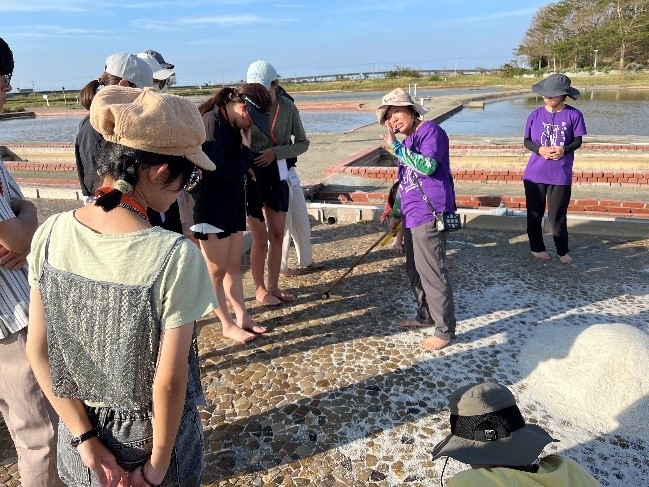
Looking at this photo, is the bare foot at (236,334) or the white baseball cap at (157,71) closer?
the bare foot at (236,334)

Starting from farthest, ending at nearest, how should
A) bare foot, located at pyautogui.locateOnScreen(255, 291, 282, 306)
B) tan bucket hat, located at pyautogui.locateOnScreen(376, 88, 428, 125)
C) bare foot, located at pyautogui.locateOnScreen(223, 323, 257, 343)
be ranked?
bare foot, located at pyautogui.locateOnScreen(255, 291, 282, 306), bare foot, located at pyautogui.locateOnScreen(223, 323, 257, 343), tan bucket hat, located at pyautogui.locateOnScreen(376, 88, 428, 125)

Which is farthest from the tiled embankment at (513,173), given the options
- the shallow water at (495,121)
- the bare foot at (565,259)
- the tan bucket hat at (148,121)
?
the tan bucket hat at (148,121)

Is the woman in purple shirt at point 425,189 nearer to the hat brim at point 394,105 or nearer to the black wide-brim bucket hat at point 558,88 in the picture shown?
the hat brim at point 394,105

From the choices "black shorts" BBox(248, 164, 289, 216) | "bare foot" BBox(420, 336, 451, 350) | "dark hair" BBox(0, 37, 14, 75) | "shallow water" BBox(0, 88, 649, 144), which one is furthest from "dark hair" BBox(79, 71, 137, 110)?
"shallow water" BBox(0, 88, 649, 144)

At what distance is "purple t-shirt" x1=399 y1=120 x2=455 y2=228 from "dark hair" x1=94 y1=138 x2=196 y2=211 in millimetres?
2135

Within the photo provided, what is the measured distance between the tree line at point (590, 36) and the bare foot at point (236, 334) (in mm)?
46034

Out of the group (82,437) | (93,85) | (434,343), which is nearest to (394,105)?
(434,343)

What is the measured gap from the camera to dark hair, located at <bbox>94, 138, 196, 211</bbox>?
1180 mm

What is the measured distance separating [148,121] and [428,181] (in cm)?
231

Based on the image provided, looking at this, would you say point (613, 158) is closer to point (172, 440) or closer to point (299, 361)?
point (299, 361)

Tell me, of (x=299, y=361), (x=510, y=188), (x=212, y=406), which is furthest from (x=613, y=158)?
(x=212, y=406)

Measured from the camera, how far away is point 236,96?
3117mm

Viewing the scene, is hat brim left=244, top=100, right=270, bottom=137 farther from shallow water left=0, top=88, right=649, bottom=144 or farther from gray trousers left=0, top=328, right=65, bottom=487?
shallow water left=0, top=88, right=649, bottom=144

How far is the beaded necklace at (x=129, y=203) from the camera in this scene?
1207mm
